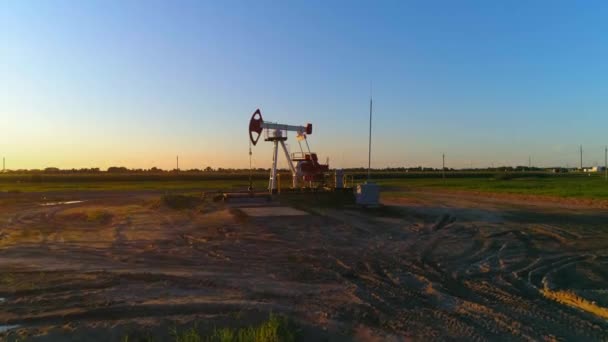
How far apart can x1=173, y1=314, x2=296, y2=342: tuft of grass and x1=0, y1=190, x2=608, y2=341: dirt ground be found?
0.31m

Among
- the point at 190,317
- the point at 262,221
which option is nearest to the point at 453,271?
the point at 190,317

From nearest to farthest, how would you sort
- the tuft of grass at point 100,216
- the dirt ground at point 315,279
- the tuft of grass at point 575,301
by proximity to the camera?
1. the dirt ground at point 315,279
2. the tuft of grass at point 575,301
3. the tuft of grass at point 100,216

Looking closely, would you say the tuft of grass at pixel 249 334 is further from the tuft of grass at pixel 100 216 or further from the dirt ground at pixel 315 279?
the tuft of grass at pixel 100 216

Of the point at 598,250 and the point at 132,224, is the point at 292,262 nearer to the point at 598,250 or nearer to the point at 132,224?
the point at 598,250

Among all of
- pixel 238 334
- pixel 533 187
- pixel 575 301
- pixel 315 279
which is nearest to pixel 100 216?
pixel 315 279

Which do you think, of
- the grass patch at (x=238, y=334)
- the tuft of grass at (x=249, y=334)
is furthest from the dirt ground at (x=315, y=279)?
the tuft of grass at (x=249, y=334)

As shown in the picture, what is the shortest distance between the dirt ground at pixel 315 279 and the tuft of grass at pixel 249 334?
308 mm

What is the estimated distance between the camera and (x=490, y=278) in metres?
8.84

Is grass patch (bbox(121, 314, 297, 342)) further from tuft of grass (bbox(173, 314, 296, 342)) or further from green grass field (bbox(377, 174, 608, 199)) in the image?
green grass field (bbox(377, 174, 608, 199))

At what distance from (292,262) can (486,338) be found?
527cm

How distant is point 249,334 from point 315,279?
3450mm

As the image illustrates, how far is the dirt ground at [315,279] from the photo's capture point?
6051 millimetres

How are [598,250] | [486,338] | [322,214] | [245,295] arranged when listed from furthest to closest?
[322,214], [598,250], [245,295], [486,338]

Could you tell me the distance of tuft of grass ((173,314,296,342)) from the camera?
5184mm
